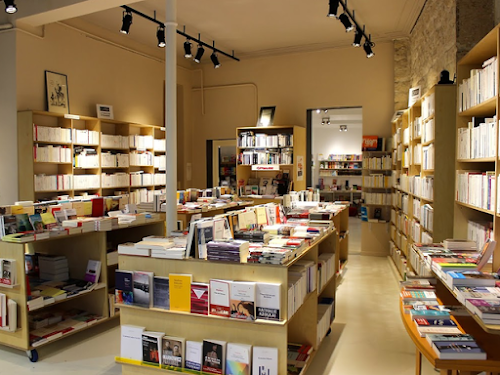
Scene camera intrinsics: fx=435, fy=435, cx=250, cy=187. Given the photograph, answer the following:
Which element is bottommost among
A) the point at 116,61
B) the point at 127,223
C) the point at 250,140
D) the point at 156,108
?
the point at 127,223

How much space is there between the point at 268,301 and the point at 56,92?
5.99 metres

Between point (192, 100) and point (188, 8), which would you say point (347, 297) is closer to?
point (188, 8)

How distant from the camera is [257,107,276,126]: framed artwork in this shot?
938 centimetres

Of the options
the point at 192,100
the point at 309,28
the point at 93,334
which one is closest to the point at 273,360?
the point at 93,334

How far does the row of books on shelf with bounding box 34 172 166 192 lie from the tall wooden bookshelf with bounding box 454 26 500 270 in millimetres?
5824

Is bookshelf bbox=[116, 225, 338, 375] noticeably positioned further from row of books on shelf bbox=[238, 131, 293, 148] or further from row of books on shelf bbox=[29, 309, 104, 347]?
row of books on shelf bbox=[238, 131, 293, 148]

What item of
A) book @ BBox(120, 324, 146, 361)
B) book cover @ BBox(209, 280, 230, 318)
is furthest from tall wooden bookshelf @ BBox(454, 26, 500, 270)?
book @ BBox(120, 324, 146, 361)

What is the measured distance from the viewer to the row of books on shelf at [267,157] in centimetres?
918

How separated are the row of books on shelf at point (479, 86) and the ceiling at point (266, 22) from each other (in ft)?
11.6

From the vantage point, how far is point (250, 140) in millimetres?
9391

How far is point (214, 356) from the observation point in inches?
115

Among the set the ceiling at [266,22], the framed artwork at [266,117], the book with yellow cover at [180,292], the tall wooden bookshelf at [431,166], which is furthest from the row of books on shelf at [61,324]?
the framed artwork at [266,117]

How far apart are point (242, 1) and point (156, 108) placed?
11.8 ft

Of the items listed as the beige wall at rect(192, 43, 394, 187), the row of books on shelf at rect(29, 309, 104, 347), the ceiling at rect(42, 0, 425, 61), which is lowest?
the row of books on shelf at rect(29, 309, 104, 347)
